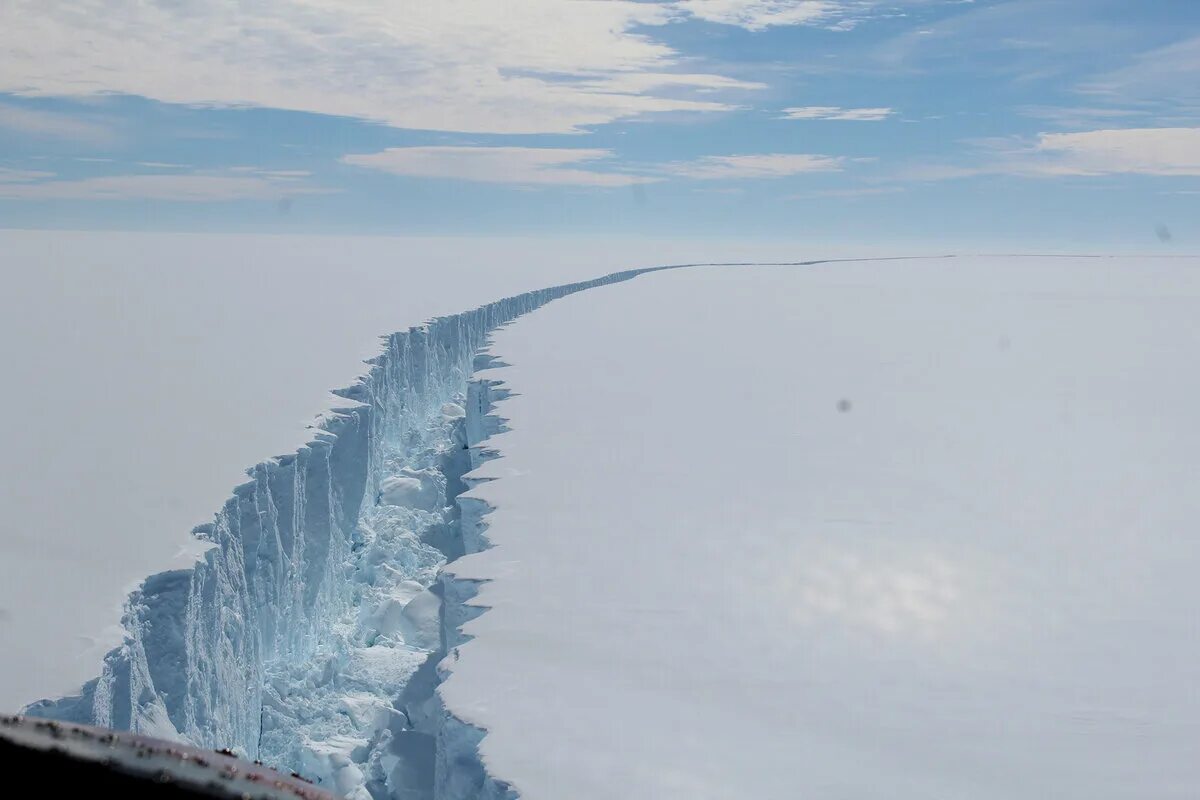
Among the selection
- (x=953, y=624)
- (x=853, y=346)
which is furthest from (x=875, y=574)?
(x=853, y=346)

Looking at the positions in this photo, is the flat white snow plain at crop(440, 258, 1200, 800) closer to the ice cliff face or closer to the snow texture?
the snow texture

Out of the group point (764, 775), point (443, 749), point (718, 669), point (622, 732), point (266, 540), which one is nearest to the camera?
point (764, 775)

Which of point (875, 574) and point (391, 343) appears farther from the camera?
point (391, 343)

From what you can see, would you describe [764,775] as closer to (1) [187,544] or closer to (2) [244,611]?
(1) [187,544]

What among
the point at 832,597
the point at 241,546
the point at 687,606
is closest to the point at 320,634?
the point at 241,546

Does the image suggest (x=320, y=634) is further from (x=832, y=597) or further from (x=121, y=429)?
(x=832, y=597)

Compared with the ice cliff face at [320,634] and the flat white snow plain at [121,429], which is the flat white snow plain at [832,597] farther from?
the flat white snow plain at [121,429]

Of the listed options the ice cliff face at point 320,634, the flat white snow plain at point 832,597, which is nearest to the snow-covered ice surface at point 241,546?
the ice cliff face at point 320,634
